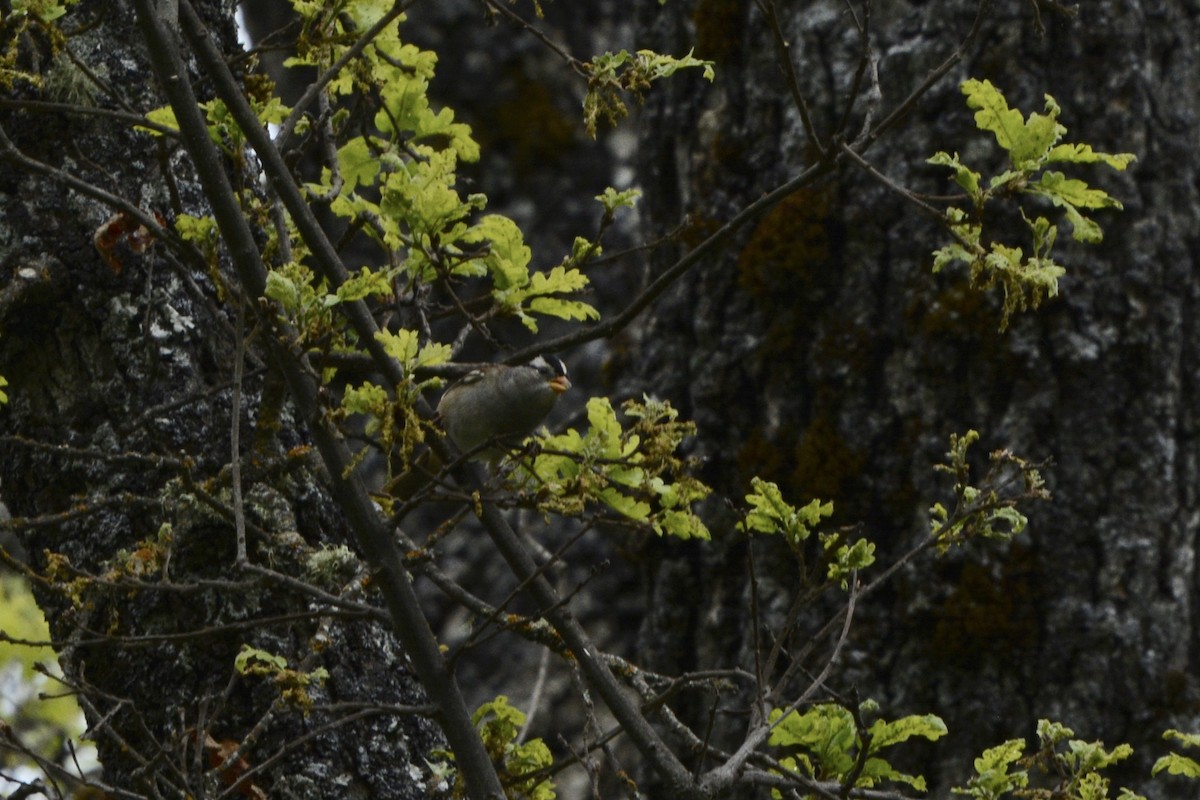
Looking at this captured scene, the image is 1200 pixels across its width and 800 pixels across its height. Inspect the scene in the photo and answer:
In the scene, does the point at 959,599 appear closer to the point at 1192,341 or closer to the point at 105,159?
the point at 1192,341

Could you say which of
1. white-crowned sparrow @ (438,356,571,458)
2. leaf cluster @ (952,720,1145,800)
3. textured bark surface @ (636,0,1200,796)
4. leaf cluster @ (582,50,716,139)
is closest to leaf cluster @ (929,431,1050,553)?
leaf cluster @ (952,720,1145,800)

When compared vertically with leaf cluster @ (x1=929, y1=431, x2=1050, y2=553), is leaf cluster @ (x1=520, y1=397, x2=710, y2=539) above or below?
above

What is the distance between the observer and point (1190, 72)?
2.96 metres

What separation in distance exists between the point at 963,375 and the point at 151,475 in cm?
152

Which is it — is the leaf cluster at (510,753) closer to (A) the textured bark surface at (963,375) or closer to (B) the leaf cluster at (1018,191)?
(B) the leaf cluster at (1018,191)

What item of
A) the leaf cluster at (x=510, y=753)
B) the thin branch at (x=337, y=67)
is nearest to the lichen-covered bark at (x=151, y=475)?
the leaf cluster at (x=510, y=753)

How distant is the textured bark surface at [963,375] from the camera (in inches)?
107

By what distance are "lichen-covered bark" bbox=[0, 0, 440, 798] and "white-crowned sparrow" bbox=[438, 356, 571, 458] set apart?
1.09ft

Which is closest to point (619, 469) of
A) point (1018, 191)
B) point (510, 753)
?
point (510, 753)

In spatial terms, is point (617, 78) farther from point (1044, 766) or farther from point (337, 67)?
point (1044, 766)

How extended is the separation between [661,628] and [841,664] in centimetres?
43

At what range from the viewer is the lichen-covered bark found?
2039mm

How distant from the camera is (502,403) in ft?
7.86

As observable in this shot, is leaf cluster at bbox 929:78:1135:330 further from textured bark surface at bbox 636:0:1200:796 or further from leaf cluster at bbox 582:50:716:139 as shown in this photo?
textured bark surface at bbox 636:0:1200:796
